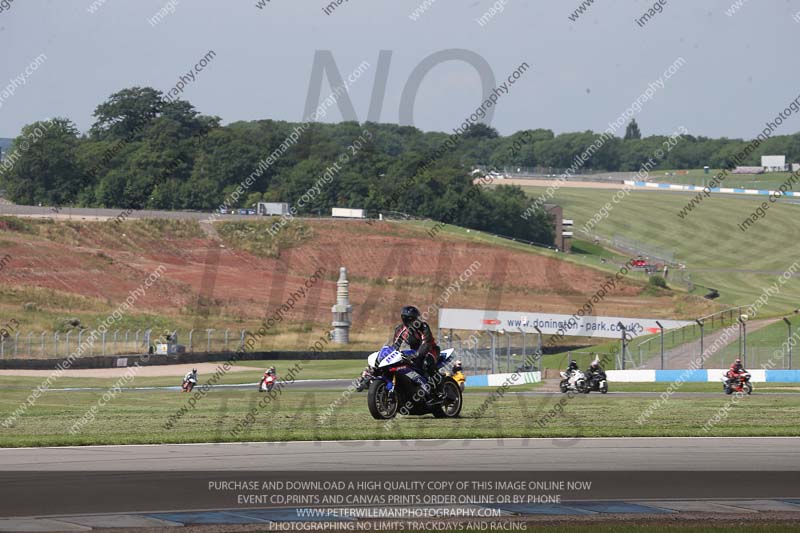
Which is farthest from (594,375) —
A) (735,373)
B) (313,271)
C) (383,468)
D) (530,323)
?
(313,271)

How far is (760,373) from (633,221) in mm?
103873

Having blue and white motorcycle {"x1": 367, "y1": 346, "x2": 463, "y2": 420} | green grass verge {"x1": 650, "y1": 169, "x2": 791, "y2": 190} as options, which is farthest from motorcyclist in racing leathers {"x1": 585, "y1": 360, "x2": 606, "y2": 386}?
green grass verge {"x1": 650, "y1": 169, "x2": 791, "y2": 190}

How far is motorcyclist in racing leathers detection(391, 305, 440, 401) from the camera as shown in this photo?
20.3 m

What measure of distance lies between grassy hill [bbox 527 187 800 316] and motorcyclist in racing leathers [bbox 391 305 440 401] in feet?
268

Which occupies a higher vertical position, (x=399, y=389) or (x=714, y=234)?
(x=714, y=234)

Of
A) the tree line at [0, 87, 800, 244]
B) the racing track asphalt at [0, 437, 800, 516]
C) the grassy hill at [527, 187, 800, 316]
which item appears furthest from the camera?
the tree line at [0, 87, 800, 244]

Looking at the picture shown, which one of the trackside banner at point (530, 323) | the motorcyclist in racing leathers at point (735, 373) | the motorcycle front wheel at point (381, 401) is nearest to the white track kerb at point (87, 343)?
the motorcycle front wheel at point (381, 401)

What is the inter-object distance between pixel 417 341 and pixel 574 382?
1991cm

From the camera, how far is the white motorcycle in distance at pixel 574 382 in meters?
39.1

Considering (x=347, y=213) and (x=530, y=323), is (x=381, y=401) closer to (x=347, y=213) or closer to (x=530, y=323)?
(x=530, y=323)

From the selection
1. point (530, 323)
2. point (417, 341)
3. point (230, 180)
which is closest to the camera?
point (417, 341)

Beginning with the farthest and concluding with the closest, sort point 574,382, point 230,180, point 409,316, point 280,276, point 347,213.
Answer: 1. point 230,180
2. point 347,213
3. point 280,276
4. point 574,382
5. point 409,316

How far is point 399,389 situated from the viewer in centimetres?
2066

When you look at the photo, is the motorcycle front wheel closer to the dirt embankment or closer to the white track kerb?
the white track kerb
